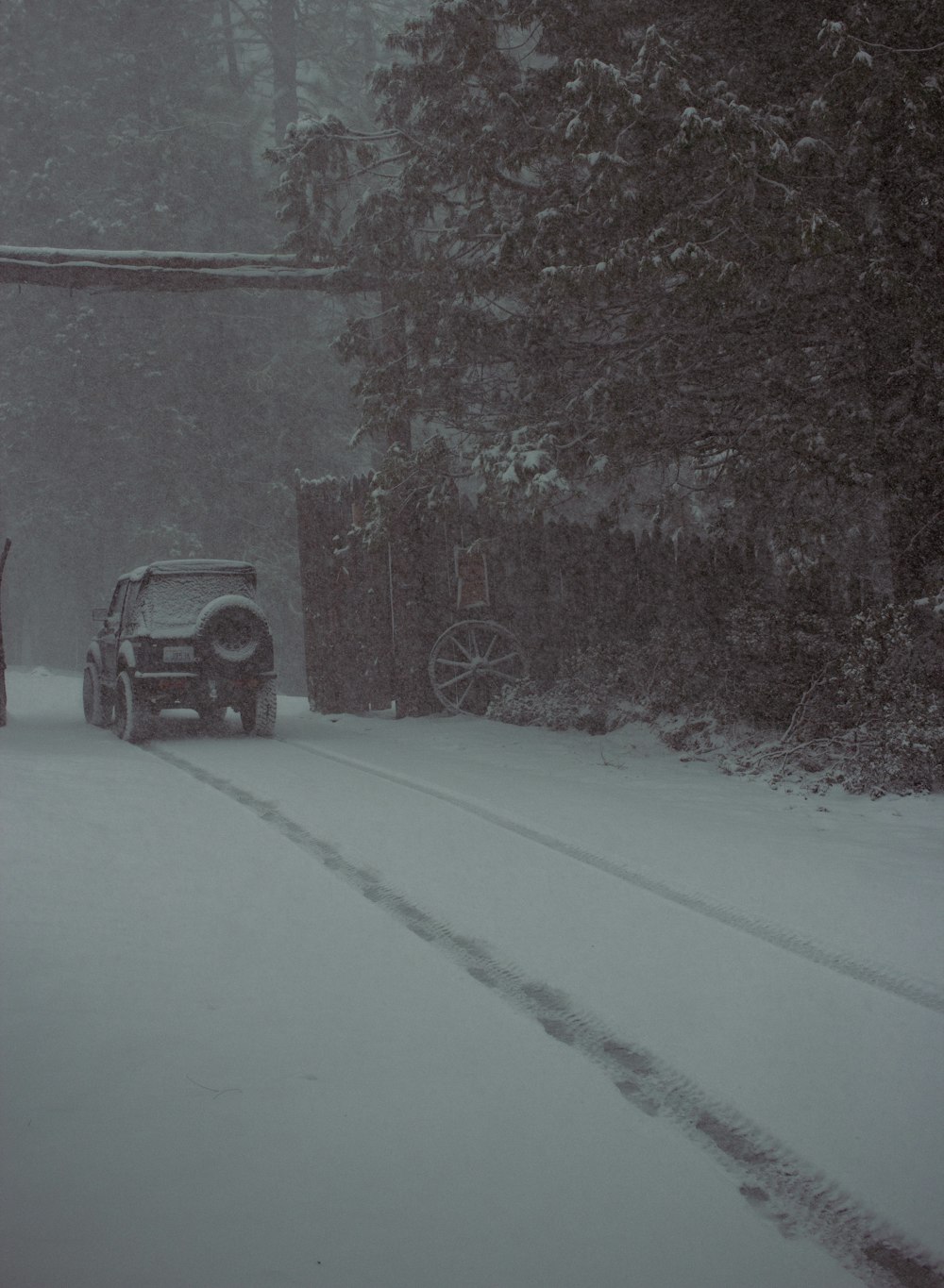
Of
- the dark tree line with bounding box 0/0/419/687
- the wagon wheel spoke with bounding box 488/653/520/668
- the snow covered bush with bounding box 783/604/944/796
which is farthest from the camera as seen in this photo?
the dark tree line with bounding box 0/0/419/687

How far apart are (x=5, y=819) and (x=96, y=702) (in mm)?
7460

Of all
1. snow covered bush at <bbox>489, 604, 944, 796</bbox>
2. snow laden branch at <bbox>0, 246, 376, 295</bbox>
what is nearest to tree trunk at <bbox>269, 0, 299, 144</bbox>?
snow laden branch at <bbox>0, 246, 376, 295</bbox>

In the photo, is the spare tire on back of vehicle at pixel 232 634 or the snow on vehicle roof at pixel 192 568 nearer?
the spare tire on back of vehicle at pixel 232 634

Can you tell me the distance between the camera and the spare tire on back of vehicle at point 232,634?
1249cm

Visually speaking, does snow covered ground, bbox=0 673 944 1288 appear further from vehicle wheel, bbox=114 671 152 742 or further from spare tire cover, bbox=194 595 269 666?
vehicle wheel, bbox=114 671 152 742

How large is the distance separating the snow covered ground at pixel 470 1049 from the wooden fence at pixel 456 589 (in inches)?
215

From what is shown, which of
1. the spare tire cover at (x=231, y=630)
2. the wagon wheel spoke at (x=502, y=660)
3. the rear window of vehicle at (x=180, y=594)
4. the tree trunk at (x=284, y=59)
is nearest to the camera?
the spare tire cover at (x=231, y=630)

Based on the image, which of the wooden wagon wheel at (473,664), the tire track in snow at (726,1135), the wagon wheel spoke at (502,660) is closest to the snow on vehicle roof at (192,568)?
the wooden wagon wheel at (473,664)

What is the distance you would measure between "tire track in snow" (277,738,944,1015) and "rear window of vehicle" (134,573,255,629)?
5.46 metres

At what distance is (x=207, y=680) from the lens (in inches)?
495

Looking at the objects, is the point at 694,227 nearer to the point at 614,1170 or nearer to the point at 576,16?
the point at 576,16

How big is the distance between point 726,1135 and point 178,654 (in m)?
9.94

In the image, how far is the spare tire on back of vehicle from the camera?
41.0 ft

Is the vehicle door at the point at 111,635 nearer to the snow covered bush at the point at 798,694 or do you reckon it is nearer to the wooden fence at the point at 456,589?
the wooden fence at the point at 456,589
